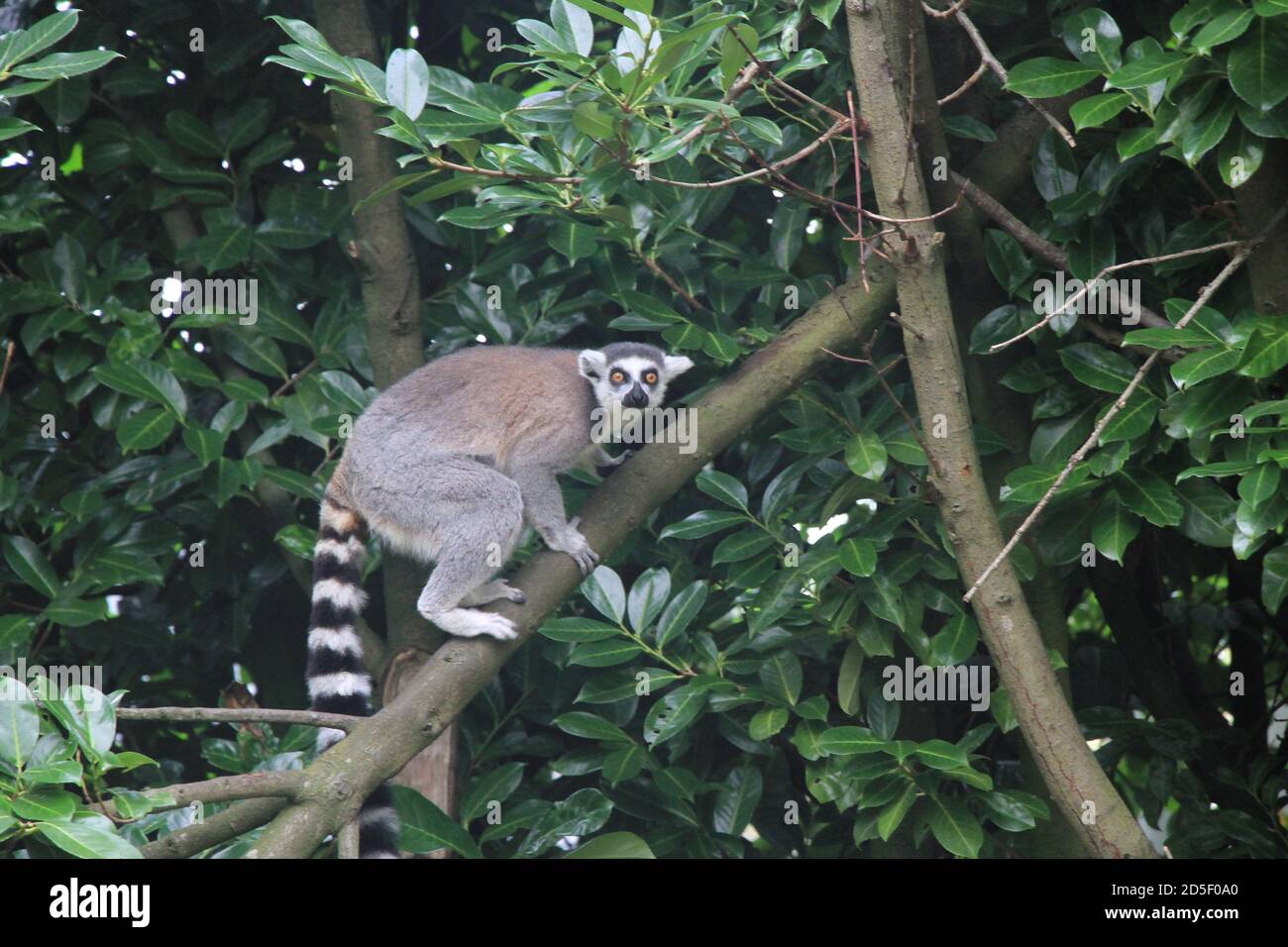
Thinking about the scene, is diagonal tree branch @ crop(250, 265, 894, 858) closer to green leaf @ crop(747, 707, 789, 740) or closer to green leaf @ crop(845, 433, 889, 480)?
green leaf @ crop(845, 433, 889, 480)

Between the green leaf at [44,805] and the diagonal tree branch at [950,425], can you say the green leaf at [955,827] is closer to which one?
the diagonal tree branch at [950,425]

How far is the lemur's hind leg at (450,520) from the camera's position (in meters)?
4.25

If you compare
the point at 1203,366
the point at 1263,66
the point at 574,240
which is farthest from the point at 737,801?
the point at 1263,66

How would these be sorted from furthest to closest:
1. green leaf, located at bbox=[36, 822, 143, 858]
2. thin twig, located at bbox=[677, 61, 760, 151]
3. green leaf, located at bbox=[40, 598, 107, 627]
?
green leaf, located at bbox=[40, 598, 107, 627], thin twig, located at bbox=[677, 61, 760, 151], green leaf, located at bbox=[36, 822, 143, 858]

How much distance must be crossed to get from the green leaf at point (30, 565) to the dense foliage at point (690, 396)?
2cm

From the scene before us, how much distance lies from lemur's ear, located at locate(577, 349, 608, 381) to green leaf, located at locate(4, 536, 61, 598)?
78.6 inches

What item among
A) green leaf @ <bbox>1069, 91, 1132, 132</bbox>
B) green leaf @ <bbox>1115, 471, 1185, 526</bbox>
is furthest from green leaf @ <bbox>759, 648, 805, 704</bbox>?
green leaf @ <bbox>1069, 91, 1132, 132</bbox>

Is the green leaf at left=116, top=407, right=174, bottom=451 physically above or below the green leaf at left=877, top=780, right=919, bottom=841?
above

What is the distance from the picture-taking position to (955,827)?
3727 mm

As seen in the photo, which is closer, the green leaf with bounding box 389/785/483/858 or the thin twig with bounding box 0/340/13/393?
the green leaf with bounding box 389/785/483/858

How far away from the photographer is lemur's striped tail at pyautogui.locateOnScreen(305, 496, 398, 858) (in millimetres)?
4129

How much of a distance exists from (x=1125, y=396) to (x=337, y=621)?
8.32ft

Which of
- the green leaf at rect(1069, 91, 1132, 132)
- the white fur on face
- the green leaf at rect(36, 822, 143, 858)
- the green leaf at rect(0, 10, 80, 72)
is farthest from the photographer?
the white fur on face

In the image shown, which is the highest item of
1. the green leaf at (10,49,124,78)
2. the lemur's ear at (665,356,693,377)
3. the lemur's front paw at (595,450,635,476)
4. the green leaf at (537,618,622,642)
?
the green leaf at (10,49,124,78)
